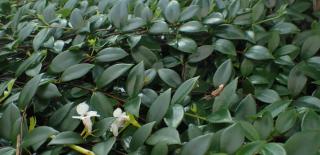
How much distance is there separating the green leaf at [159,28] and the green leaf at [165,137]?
1.24 ft

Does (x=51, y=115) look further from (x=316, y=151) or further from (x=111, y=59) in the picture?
(x=316, y=151)

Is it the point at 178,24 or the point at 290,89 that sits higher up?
the point at 178,24

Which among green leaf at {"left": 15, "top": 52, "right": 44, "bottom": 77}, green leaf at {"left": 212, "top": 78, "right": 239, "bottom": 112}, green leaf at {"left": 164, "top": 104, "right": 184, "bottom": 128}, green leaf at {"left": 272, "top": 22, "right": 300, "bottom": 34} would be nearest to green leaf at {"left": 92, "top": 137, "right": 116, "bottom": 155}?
green leaf at {"left": 164, "top": 104, "right": 184, "bottom": 128}

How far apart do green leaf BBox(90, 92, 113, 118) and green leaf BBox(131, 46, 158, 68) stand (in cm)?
19

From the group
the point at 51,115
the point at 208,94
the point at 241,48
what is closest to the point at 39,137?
the point at 51,115

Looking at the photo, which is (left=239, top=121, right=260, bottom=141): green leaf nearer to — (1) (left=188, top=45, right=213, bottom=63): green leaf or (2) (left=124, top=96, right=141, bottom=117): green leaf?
(2) (left=124, top=96, right=141, bottom=117): green leaf

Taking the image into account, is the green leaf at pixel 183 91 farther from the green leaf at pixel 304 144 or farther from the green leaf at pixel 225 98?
the green leaf at pixel 304 144

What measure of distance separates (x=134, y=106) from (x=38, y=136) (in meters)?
0.19

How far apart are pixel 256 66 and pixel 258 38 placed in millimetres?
96

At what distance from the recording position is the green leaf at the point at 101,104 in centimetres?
80

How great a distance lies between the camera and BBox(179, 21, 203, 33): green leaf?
1042 mm

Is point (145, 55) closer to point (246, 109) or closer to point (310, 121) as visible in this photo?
point (246, 109)

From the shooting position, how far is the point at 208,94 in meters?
0.94

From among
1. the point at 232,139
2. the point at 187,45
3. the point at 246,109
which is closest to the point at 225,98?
the point at 246,109
